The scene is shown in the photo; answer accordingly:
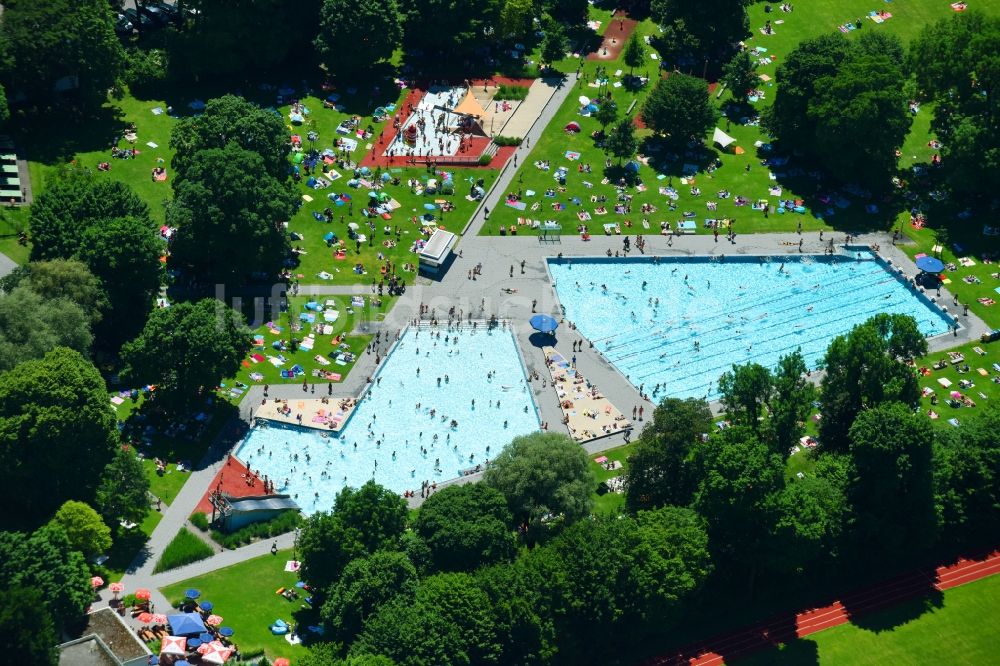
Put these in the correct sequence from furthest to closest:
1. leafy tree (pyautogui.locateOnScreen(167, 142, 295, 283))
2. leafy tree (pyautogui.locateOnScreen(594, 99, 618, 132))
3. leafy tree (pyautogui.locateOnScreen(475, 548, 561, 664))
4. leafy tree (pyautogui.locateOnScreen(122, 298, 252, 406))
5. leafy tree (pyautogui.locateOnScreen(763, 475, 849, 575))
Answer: leafy tree (pyautogui.locateOnScreen(594, 99, 618, 132)), leafy tree (pyautogui.locateOnScreen(167, 142, 295, 283)), leafy tree (pyautogui.locateOnScreen(122, 298, 252, 406)), leafy tree (pyautogui.locateOnScreen(763, 475, 849, 575)), leafy tree (pyautogui.locateOnScreen(475, 548, 561, 664))

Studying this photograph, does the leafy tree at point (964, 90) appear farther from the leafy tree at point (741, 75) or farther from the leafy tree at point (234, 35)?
the leafy tree at point (234, 35)

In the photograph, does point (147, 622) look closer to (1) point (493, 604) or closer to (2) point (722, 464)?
(1) point (493, 604)

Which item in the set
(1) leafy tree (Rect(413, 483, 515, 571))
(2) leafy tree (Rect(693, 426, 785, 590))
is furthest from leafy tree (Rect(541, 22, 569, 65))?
(1) leafy tree (Rect(413, 483, 515, 571))

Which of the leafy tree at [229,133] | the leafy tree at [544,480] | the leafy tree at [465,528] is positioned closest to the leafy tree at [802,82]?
the leafy tree at [229,133]

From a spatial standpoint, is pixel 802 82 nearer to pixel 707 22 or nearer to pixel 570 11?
pixel 707 22

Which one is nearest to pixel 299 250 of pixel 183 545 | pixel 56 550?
pixel 183 545

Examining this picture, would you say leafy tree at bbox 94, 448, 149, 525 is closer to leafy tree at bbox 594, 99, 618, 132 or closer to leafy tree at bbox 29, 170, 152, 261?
leafy tree at bbox 29, 170, 152, 261
